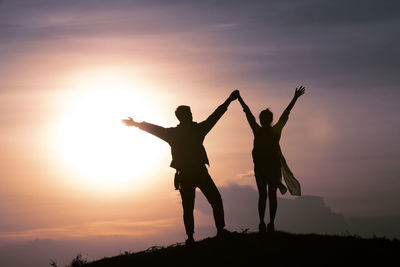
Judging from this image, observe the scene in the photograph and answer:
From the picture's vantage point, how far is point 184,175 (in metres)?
19.0

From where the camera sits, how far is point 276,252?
1766 centimetres

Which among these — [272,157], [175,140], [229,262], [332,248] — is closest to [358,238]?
[332,248]

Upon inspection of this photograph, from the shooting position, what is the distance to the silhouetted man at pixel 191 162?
18750mm

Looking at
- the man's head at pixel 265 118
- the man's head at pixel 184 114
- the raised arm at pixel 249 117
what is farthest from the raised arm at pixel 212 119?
the man's head at pixel 265 118

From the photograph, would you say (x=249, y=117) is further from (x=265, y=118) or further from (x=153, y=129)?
(x=153, y=129)

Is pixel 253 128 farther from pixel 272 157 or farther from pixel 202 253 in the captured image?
pixel 202 253

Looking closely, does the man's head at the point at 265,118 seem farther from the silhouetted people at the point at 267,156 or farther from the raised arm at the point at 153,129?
the raised arm at the point at 153,129

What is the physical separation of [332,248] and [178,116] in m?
5.57

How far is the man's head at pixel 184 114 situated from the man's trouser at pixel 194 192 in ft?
4.61

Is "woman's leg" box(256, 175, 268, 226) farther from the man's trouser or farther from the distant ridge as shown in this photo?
the man's trouser

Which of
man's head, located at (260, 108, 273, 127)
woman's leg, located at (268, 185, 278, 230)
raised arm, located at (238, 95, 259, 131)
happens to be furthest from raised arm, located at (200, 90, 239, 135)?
woman's leg, located at (268, 185, 278, 230)

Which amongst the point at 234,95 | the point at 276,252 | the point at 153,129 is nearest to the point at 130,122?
the point at 153,129

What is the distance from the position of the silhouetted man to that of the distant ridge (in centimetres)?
73

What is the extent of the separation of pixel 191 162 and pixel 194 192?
2.86ft
